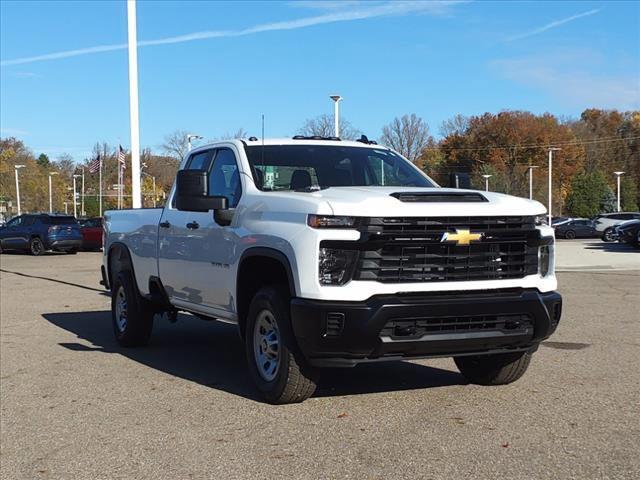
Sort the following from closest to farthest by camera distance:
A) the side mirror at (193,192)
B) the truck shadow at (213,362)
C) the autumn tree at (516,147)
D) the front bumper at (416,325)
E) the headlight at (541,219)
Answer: the front bumper at (416,325) → the headlight at (541,219) → the side mirror at (193,192) → the truck shadow at (213,362) → the autumn tree at (516,147)

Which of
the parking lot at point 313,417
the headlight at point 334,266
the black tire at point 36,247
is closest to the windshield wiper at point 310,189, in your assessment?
the headlight at point 334,266

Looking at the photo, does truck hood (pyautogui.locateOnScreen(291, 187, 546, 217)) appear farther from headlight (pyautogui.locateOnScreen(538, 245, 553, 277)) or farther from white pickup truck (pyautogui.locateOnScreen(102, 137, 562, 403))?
headlight (pyautogui.locateOnScreen(538, 245, 553, 277))

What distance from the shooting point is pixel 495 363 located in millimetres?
6305

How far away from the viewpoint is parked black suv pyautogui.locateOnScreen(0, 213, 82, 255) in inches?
1241

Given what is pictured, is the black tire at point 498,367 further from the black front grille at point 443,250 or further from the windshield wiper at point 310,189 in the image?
the windshield wiper at point 310,189

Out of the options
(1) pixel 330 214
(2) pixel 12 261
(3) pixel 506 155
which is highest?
(3) pixel 506 155

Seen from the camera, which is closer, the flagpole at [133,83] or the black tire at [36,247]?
the flagpole at [133,83]

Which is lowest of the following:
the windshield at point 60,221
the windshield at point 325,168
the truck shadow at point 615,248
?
the truck shadow at point 615,248

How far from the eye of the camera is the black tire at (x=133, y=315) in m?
8.64

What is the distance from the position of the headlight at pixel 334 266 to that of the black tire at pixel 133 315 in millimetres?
3980

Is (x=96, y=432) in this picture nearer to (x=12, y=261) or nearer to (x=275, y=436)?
(x=275, y=436)

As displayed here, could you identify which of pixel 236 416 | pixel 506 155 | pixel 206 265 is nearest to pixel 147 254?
pixel 206 265

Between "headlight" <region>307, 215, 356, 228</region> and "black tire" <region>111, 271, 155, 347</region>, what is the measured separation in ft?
13.2

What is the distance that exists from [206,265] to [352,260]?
2097 millimetres
